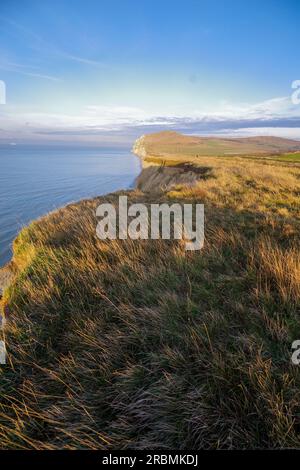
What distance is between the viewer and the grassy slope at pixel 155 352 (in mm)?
2414

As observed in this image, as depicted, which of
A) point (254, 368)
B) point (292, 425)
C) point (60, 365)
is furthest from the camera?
point (60, 365)

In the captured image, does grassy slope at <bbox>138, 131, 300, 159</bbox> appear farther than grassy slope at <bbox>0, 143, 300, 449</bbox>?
Yes

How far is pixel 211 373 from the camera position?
275 cm

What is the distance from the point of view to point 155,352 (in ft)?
10.5

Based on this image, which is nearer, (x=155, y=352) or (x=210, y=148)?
(x=155, y=352)

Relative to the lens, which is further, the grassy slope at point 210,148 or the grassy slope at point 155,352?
the grassy slope at point 210,148

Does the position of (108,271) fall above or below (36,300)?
above

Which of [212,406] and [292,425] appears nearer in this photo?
[292,425]

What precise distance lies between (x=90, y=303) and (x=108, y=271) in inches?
34.4

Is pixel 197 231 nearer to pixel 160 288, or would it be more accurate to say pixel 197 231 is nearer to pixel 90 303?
pixel 160 288

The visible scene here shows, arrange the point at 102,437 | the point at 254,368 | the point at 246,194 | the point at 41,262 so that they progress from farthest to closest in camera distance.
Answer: the point at 246,194, the point at 41,262, the point at 254,368, the point at 102,437

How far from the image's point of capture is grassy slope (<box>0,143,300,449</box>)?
7.92ft

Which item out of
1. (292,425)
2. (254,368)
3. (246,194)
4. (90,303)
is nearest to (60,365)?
(90,303)

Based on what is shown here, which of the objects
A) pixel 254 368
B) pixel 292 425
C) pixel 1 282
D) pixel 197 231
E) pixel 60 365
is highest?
pixel 197 231
